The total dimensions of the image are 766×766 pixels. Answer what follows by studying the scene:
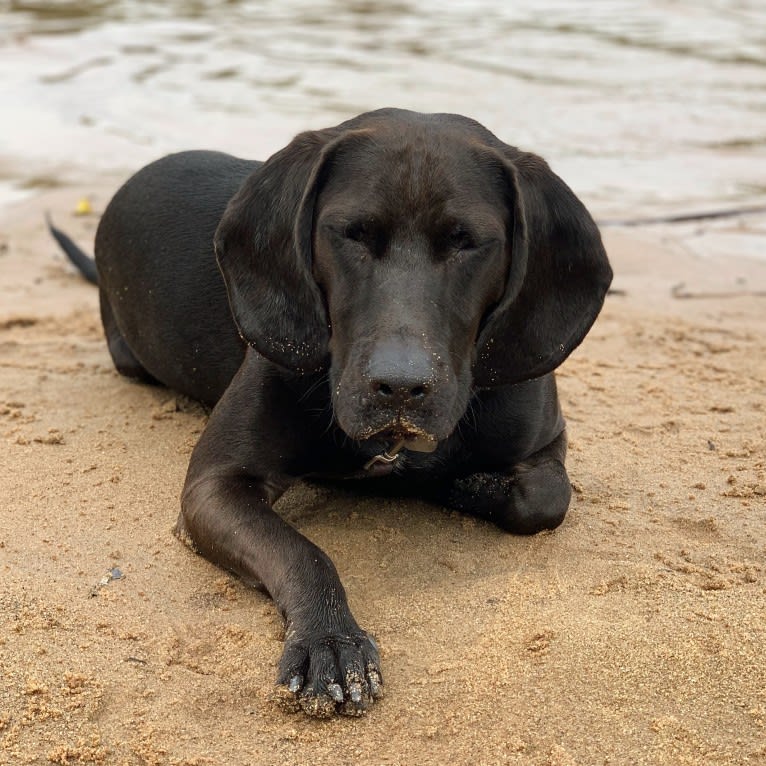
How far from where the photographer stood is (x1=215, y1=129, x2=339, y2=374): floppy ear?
384cm

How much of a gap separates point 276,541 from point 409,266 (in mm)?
899

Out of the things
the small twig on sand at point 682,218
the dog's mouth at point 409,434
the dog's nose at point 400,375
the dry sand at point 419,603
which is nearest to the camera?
the dry sand at point 419,603

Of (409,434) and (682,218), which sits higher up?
(409,434)

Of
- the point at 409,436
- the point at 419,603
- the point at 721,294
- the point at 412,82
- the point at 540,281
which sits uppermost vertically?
the point at 540,281

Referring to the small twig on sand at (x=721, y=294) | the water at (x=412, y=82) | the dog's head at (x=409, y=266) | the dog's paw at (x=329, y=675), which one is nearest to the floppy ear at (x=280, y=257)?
the dog's head at (x=409, y=266)

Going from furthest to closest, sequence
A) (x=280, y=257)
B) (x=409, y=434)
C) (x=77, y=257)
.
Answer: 1. (x=77, y=257)
2. (x=280, y=257)
3. (x=409, y=434)

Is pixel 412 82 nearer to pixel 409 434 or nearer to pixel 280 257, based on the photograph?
pixel 280 257

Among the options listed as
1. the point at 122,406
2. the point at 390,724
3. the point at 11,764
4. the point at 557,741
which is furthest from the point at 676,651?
the point at 122,406

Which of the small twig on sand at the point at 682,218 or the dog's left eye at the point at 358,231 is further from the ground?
the dog's left eye at the point at 358,231

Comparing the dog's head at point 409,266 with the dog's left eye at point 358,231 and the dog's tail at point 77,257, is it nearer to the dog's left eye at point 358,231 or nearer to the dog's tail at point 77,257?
the dog's left eye at point 358,231

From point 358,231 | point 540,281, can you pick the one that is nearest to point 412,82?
point 540,281

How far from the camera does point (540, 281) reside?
3.95 m

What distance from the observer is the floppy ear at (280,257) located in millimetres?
3838

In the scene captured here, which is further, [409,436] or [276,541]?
[276,541]
